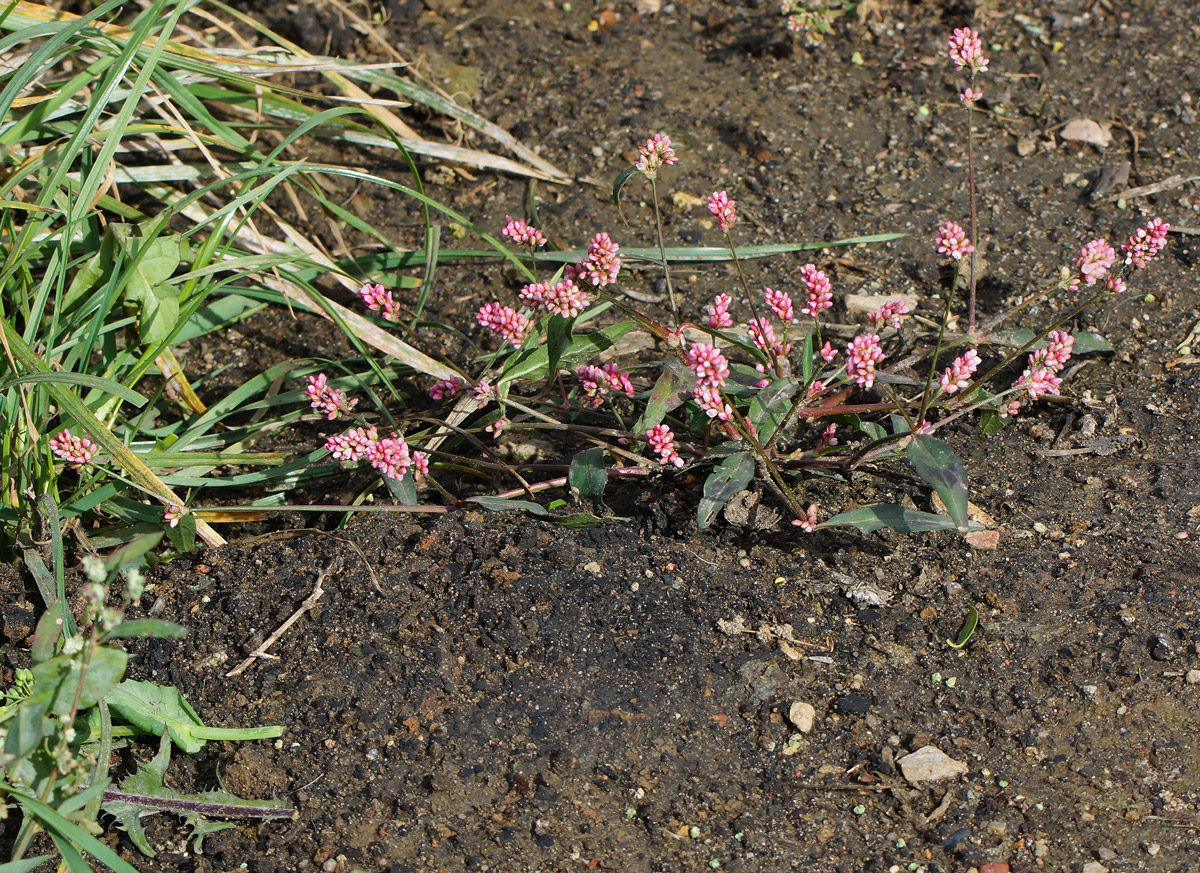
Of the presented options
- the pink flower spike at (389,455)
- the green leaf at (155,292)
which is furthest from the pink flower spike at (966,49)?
the green leaf at (155,292)

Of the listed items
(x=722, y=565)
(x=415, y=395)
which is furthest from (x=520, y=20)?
(x=722, y=565)

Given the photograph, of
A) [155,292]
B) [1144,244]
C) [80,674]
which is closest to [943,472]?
[1144,244]

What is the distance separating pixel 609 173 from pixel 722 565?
1.53 m

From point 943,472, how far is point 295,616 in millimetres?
1267

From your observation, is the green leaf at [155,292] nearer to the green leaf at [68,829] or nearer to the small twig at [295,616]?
the small twig at [295,616]

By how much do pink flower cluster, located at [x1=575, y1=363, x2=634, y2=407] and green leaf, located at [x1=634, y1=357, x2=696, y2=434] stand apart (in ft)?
0.47

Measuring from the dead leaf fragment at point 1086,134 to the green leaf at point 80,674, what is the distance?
297 cm

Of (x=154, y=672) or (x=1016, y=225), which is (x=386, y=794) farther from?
(x=1016, y=225)

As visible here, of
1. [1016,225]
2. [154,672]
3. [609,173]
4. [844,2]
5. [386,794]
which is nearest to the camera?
[386,794]

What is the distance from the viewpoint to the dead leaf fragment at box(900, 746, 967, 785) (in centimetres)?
184

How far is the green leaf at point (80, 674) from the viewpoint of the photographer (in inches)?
60.6

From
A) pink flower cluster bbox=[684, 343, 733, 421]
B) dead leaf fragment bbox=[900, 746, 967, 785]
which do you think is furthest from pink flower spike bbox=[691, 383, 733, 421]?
dead leaf fragment bbox=[900, 746, 967, 785]

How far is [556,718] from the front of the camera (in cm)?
193

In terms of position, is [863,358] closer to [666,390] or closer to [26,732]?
[666,390]
